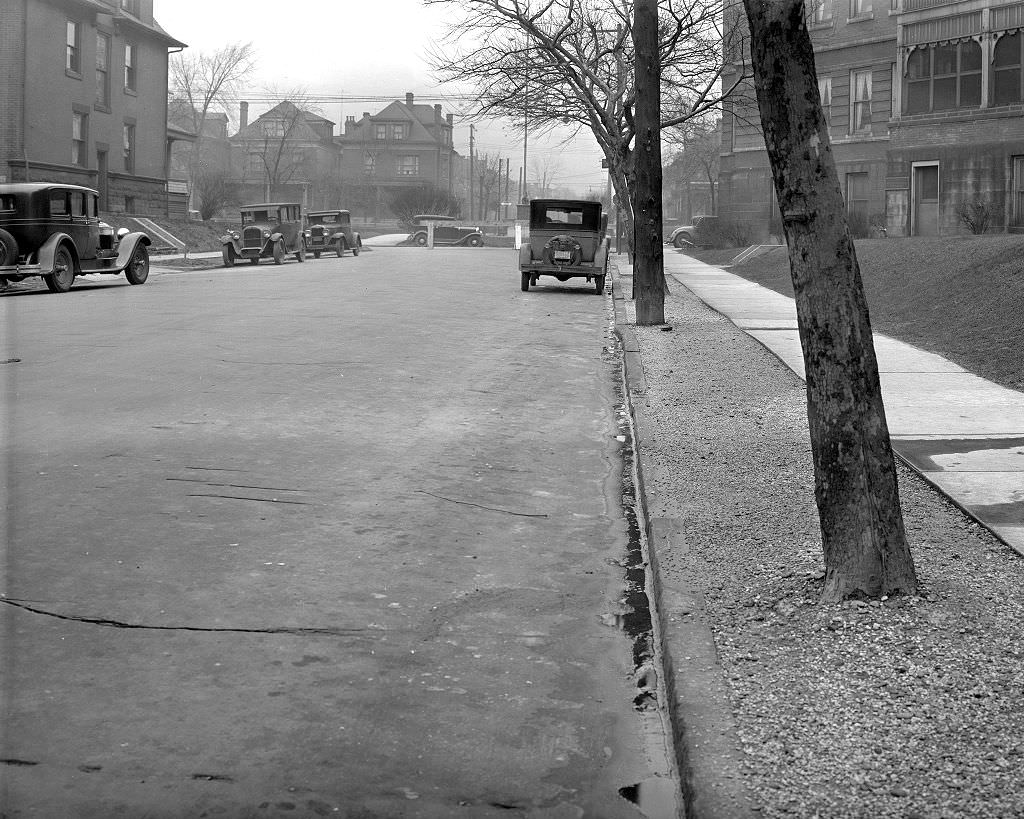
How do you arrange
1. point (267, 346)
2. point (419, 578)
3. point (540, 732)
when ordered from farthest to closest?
point (267, 346) → point (419, 578) → point (540, 732)

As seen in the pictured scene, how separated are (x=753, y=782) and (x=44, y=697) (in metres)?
2.47

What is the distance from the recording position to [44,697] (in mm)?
4266

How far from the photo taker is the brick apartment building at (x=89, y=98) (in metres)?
37.2

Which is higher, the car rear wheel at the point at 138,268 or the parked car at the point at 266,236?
the parked car at the point at 266,236

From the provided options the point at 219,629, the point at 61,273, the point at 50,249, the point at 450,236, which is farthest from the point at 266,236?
the point at 219,629

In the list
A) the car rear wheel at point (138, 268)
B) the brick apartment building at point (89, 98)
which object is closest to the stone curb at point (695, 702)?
the car rear wheel at point (138, 268)

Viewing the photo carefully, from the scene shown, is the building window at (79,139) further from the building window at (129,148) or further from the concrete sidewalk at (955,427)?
the concrete sidewalk at (955,427)

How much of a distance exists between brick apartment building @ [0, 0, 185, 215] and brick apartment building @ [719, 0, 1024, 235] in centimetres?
2174

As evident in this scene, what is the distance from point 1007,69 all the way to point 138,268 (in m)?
24.8

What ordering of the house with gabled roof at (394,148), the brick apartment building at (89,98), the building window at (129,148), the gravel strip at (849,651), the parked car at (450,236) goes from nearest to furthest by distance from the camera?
the gravel strip at (849,651)
the brick apartment building at (89,98)
the building window at (129,148)
the parked car at (450,236)
the house with gabled roof at (394,148)

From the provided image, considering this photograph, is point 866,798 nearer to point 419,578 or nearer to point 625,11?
point 419,578

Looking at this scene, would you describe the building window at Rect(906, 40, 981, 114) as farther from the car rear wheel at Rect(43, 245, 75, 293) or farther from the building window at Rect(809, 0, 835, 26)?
the car rear wheel at Rect(43, 245, 75, 293)

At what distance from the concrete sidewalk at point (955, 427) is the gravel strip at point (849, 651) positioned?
182mm

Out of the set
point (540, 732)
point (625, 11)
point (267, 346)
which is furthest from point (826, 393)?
point (625, 11)
